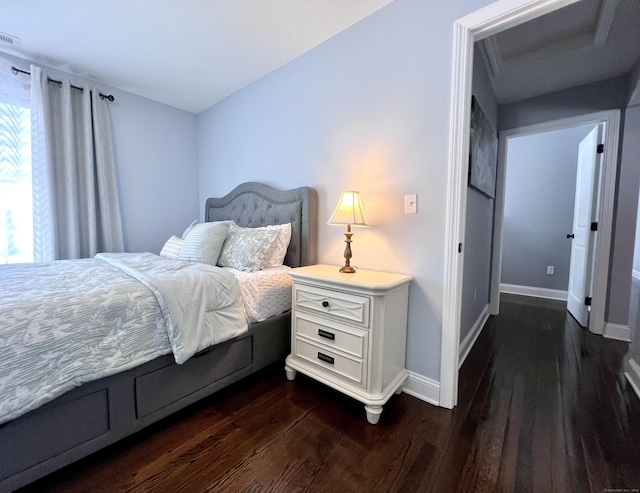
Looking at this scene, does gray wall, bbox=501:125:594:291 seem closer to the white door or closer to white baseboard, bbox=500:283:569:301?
white baseboard, bbox=500:283:569:301

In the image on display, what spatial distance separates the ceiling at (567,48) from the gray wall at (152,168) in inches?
125

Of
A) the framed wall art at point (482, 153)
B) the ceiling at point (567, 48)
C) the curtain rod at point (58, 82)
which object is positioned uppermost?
the ceiling at point (567, 48)

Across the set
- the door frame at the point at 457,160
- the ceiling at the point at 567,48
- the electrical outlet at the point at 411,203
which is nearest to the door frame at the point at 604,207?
the ceiling at the point at 567,48

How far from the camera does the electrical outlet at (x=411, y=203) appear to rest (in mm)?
1665

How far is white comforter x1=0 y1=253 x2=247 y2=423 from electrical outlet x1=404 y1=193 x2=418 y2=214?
1175mm

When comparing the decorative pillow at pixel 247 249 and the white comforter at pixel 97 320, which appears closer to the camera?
the white comforter at pixel 97 320

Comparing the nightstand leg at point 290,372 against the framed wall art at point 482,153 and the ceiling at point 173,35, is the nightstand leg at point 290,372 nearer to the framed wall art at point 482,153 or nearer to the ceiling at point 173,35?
the framed wall art at point 482,153

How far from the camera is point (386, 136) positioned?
1772 millimetres

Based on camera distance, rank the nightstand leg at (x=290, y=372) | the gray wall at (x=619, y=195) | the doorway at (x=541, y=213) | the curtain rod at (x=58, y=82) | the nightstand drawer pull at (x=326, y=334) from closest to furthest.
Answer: the nightstand drawer pull at (x=326, y=334), the nightstand leg at (x=290, y=372), the curtain rod at (x=58, y=82), the gray wall at (x=619, y=195), the doorway at (x=541, y=213)

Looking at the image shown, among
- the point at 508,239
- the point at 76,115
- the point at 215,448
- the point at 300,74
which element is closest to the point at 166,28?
the point at 300,74

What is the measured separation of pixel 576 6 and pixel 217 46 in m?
2.48

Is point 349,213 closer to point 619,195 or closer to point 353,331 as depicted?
point 353,331

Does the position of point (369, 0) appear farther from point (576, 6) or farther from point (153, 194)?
point (153, 194)

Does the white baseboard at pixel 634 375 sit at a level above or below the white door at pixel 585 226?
below
